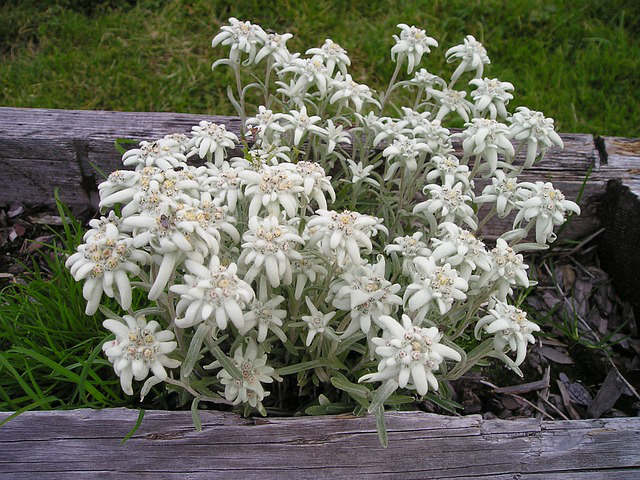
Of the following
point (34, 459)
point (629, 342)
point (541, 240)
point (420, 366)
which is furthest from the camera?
point (629, 342)

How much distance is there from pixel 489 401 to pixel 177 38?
12.4 ft

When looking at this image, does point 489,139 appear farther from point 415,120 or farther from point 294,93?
point 294,93

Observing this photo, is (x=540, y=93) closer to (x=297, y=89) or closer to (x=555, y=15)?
(x=555, y=15)

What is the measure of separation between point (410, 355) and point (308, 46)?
12.0 ft

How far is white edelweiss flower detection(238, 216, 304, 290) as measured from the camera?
173 centimetres

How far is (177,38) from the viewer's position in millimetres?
4871

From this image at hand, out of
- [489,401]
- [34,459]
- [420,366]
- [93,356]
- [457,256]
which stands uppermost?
[457,256]

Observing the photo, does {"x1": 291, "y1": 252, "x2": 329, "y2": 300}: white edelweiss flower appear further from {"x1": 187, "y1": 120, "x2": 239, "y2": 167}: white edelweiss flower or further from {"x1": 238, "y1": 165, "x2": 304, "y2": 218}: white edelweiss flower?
{"x1": 187, "y1": 120, "x2": 239, "y2": 167}: white edelweiss flower

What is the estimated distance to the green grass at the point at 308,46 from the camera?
14.6 ft

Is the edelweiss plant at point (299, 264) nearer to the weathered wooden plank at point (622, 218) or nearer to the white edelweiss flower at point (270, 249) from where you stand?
the white edelweiss flower at point (270, 249)

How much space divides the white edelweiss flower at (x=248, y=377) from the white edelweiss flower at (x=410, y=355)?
17.1 inches

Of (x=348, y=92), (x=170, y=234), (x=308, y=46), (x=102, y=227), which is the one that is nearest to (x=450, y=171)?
(x=348, y=92)

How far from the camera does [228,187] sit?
6.61ft

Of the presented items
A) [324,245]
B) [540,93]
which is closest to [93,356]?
[324,245]
